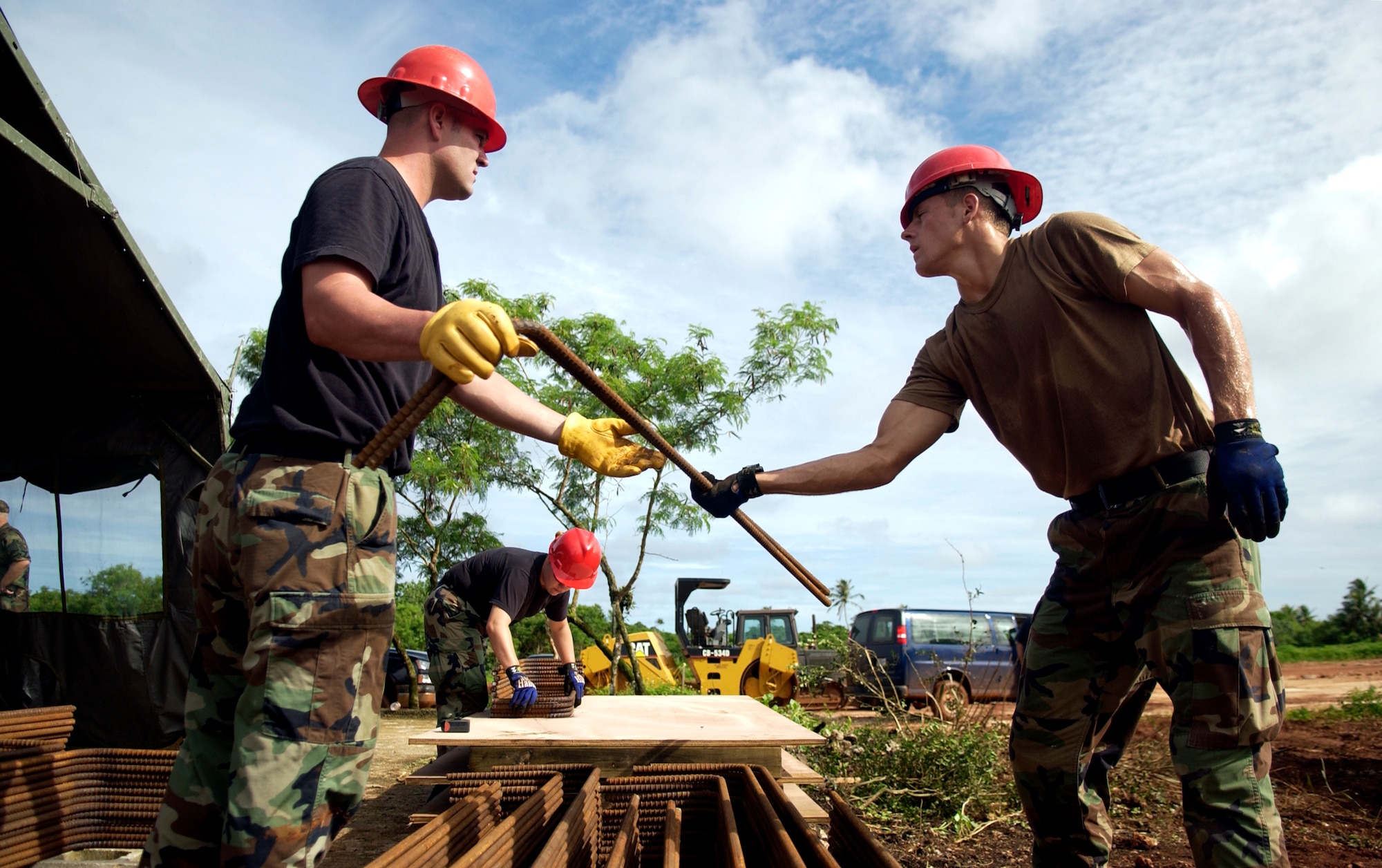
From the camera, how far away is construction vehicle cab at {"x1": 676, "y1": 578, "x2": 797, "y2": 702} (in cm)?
1093

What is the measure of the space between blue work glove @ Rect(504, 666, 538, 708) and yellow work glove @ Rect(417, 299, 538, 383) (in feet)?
10.1

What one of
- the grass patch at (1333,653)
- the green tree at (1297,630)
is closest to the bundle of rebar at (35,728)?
the grass patch at (1333,653)

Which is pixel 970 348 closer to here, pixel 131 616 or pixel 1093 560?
pixel 1093 560

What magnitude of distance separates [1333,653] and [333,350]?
30.6 meters

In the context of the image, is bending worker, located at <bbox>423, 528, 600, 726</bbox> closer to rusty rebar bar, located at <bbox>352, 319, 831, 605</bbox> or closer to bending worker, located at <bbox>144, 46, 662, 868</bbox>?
rusty rebar bar, located at <bbox>352, 319, 831, 605</bbox>

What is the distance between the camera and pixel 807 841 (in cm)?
184

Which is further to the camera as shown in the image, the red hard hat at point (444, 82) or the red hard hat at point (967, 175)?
the red hard hat at point (967, 175)

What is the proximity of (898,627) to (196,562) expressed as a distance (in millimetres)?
11209

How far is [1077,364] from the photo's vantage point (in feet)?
7.78

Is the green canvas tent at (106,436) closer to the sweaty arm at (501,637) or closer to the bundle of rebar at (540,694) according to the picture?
the sweaty arm at (501,637)

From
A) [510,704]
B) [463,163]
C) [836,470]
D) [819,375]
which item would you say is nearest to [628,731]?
[510,704]

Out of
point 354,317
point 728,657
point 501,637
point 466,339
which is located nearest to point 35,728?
point 501,637

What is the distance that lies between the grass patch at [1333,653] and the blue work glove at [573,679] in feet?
80.9

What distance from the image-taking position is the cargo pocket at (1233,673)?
74.6 inches
